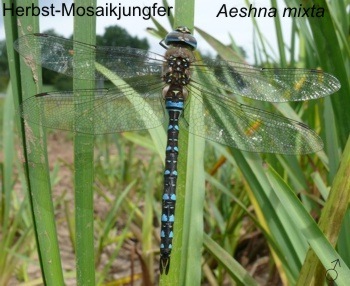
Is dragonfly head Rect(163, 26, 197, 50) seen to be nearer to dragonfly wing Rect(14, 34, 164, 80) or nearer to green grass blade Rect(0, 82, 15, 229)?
dragonfly wing Rect(14, 34, 164, 80)

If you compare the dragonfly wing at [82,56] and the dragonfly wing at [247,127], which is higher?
the dragonfly wing at [82,56]

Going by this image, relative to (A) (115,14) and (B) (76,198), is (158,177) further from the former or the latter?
(B) (76,198)

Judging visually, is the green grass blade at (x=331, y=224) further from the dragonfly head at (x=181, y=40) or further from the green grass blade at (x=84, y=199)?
the dragonfly head at (x=181, y=40)

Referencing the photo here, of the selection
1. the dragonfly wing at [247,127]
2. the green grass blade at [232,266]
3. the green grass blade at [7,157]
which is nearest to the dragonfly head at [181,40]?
the dragonfly wing at [247,127]

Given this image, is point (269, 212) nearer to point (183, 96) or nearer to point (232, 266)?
point (232, 266)

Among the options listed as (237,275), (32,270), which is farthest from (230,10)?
(32,270)

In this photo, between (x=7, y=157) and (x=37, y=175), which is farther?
(x=7, y=157)

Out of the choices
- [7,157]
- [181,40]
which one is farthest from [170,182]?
[7,157]
